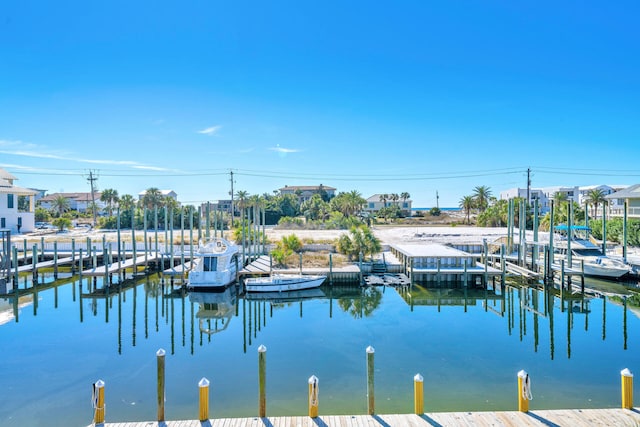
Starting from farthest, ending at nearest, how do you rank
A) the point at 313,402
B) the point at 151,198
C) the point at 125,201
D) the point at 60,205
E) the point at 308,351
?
the point at 60,205, the point at 125,201, the point at 151,198, the point at 308,351, the point at 313,402

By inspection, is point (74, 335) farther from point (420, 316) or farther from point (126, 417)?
point (420, 316)

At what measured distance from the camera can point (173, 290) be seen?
31094 mm

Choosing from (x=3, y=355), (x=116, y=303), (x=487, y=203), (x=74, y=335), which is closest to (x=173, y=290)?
(x=116, y=303)

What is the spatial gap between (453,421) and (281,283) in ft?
65.7

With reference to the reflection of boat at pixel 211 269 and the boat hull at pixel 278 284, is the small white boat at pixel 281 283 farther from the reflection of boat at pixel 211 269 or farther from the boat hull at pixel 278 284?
the reflection of boat at pixel 211 269

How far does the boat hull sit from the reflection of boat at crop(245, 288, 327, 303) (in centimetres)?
27

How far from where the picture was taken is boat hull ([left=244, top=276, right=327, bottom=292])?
29125 mm

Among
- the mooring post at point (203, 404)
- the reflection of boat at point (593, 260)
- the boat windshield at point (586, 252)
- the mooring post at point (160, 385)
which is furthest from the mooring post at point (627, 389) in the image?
the boat windshield at point (586, 252)

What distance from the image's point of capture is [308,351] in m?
18.4

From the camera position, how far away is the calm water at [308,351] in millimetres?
13492

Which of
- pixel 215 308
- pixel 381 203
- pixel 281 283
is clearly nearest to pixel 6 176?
pixel 215 308

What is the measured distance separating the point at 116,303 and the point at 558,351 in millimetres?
25685

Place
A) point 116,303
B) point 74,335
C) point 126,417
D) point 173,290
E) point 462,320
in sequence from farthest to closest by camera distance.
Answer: point 173,290
point 116,303
point 462,320
point 74,335
point 126,417

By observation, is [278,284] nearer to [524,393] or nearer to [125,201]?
[524,393]
